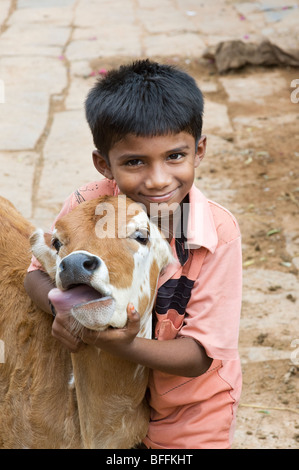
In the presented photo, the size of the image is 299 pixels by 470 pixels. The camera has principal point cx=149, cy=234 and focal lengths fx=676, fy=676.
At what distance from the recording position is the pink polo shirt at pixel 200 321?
2439mm

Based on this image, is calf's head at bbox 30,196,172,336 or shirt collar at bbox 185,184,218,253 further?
shirt collar at bbox 185,184,218,253

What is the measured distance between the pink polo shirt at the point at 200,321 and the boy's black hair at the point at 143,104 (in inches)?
11.4

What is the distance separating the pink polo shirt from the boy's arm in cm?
4

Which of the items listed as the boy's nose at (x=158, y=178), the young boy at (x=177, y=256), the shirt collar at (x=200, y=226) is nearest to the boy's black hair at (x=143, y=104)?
the young boy at (x=177, y=256)

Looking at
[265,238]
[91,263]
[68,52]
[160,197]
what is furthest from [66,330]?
[68,52]

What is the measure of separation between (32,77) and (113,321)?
21.0ft

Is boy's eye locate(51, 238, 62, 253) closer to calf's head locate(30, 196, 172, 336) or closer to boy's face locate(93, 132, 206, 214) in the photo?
calf's head locate(30, 196, 172, 336)

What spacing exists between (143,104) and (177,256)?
1.83 feet

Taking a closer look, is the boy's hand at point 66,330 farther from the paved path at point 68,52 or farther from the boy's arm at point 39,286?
the paved path at point 68,52

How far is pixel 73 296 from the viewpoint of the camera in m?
1.99

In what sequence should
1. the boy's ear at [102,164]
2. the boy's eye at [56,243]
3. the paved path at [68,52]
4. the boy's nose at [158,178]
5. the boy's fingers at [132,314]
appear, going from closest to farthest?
the boy's fingers at [132,314]
the boy's eye at [56,243]
the boy's nose at [158,178]
the boy's ear at [102,164]
the paved path at [68,52]

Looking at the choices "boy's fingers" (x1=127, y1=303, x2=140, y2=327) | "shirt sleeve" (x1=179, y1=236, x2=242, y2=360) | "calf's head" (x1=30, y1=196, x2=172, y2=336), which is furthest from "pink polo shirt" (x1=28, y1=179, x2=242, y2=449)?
"boy's fingers" (x1=127, y1=303, x2=140, y2=327)

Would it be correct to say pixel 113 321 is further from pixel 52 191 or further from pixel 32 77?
pixel 32 77

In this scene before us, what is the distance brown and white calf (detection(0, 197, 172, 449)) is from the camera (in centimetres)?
200
